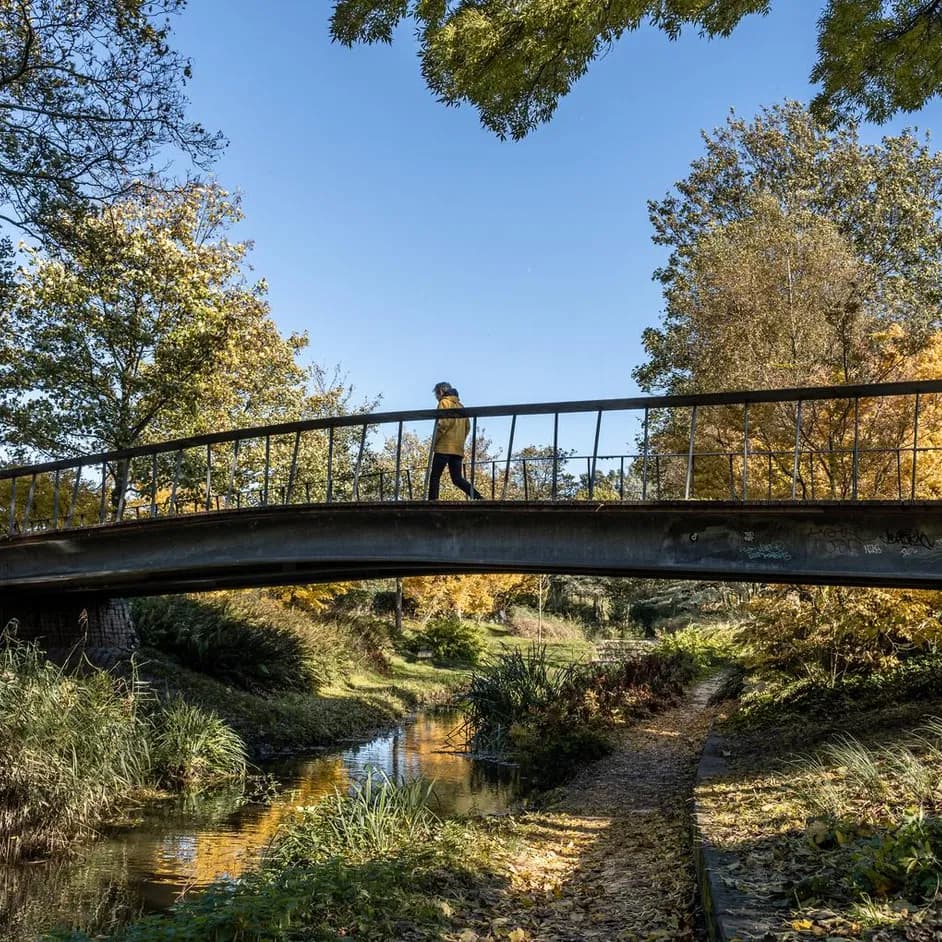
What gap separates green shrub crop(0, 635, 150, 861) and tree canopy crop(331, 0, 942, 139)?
8.14 m

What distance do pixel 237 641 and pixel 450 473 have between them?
9.32 meters

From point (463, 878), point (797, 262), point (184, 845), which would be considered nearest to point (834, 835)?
point (463, 878)

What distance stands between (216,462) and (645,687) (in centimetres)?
1193

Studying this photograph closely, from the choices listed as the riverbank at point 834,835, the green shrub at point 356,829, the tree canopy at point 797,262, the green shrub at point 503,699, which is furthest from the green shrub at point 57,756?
the tree canopy at point 797,262

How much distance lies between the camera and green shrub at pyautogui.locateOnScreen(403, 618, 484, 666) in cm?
2952

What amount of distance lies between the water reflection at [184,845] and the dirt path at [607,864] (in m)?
1.50

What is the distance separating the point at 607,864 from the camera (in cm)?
809

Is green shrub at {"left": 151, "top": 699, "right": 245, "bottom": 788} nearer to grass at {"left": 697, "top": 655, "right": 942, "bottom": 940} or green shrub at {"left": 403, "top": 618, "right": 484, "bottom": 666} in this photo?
grass at {"left": 697, "top": 655, "right": 942, "bottom": 940}

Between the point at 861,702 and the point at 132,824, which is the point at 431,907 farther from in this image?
the point at 861,702

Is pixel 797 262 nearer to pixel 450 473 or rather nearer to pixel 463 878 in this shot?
pixel 450 473

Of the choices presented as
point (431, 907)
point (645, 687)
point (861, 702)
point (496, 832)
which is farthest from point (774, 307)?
point (431, 907)

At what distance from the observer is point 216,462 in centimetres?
2289

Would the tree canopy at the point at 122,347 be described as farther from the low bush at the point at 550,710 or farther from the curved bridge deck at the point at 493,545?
the low bush at the point at 550,710

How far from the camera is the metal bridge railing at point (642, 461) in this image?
1046 cm
